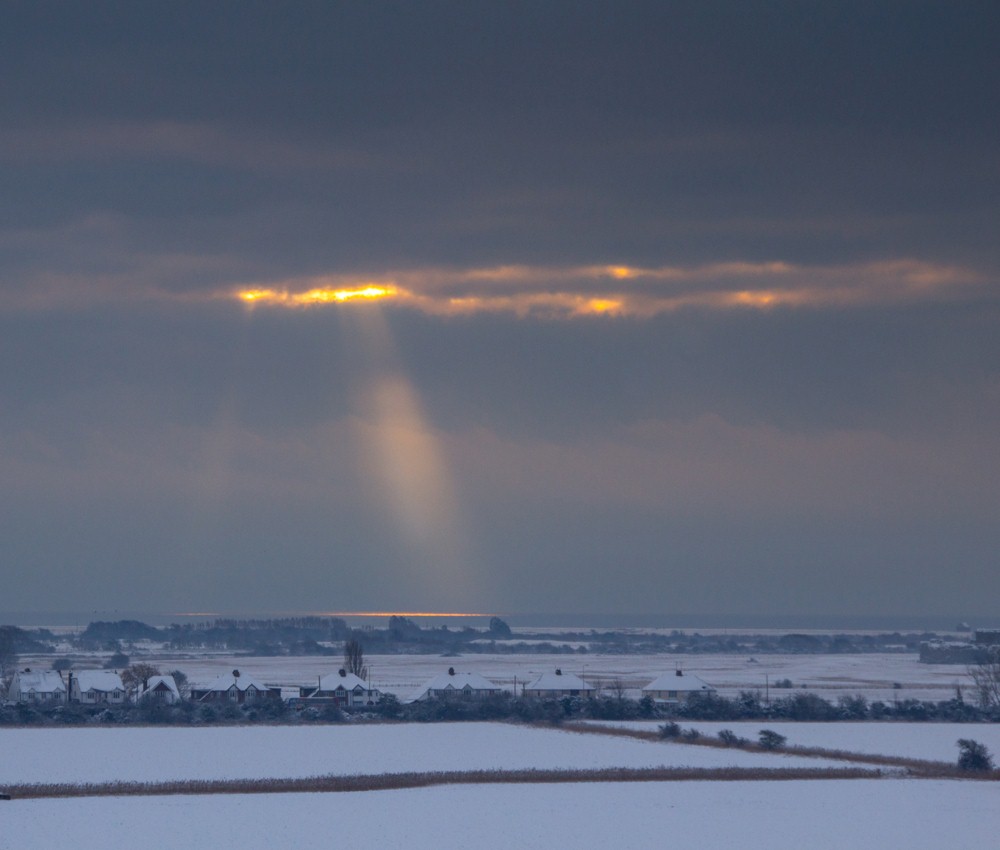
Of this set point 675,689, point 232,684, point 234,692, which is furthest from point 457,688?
point 232,684

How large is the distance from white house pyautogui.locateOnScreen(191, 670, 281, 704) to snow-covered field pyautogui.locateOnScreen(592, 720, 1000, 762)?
23.3m

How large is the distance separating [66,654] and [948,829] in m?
160

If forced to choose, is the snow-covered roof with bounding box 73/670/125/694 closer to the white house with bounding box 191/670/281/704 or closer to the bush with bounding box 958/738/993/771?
the white house with bounding box 191/670/281/704

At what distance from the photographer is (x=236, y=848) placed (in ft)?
119

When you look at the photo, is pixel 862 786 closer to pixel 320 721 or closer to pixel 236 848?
pixel 236 848

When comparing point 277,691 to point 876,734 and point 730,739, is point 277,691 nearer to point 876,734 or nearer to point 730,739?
point 730,739

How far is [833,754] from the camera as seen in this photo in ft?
195

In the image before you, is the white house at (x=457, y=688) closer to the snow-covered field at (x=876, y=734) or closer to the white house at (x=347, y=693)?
the white house at (x=347, y=693)

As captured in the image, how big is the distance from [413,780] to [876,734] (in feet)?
92.3

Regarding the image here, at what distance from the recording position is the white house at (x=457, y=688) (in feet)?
291

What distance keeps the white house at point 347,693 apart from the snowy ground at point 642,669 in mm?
6235

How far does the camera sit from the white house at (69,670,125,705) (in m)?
89.6

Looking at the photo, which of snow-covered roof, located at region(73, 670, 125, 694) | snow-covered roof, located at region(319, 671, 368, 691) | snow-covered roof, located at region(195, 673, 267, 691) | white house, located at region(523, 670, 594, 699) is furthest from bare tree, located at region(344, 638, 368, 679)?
snow-covered roof, located at region(73, 670, 125, 694)

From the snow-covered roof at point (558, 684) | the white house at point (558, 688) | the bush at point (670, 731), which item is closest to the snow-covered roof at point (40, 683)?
the white house at point (558, 688)
